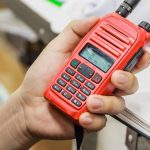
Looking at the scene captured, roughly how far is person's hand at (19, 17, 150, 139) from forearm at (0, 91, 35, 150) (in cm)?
1

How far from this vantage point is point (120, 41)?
517mm

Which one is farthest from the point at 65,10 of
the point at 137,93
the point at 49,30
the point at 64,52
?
the point at 137,93

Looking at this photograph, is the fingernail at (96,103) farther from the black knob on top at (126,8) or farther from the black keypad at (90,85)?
the black knob on top at (126,8)

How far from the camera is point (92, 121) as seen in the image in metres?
0.51

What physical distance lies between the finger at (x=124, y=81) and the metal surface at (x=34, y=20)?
1.11 feet

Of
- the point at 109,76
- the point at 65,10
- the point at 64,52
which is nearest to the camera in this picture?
the point at 109,76

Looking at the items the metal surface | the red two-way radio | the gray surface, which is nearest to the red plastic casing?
the red two-way radio

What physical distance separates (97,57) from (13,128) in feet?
0.70

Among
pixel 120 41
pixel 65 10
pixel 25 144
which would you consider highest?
pixel 120 41

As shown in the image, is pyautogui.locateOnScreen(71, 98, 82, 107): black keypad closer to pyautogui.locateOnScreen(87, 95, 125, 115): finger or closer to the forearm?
pyautogui.locateOnScreen(87, 95, 125, 115): finger

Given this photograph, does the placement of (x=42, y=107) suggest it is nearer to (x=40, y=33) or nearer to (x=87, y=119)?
(x=87, y=119)

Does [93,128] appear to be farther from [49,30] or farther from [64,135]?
[49,30]

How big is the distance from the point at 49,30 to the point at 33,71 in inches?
8.5

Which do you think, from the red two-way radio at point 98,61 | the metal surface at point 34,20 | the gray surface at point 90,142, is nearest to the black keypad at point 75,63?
the red two-way radio at point 98,61
